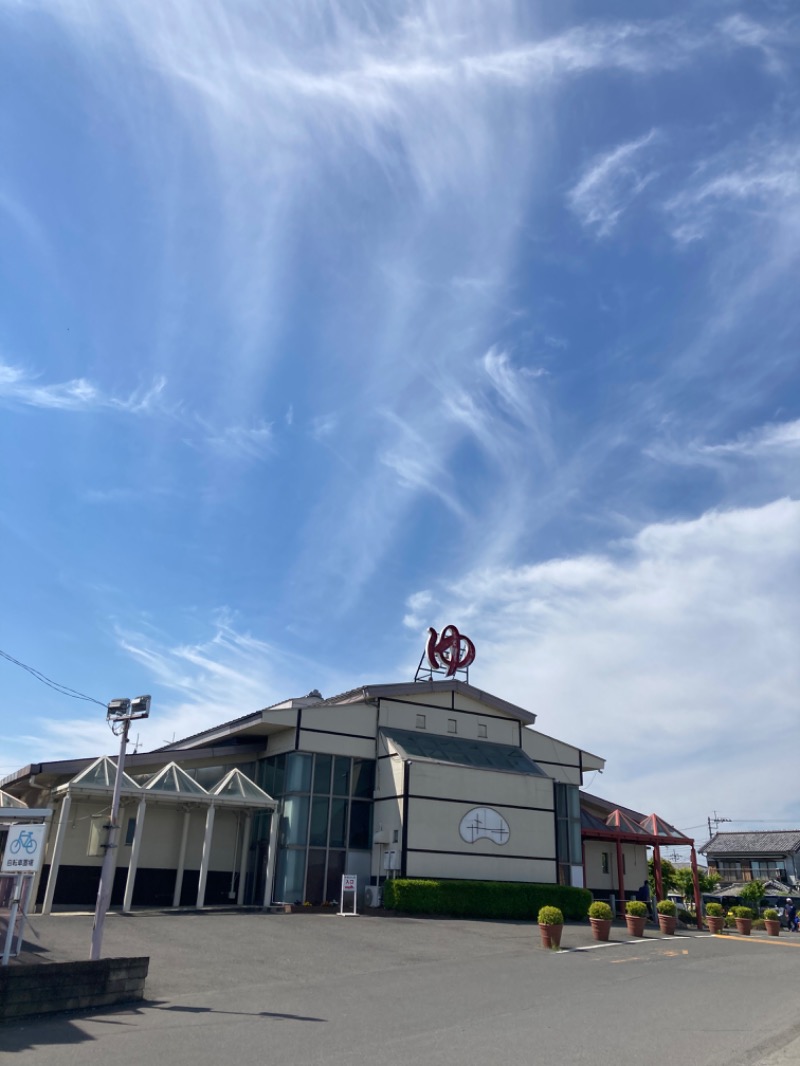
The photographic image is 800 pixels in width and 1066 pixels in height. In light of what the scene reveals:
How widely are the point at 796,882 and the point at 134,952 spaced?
5528 centimetres

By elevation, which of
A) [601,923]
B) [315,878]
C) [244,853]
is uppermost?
[244,853]

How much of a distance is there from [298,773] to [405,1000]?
16.3 m

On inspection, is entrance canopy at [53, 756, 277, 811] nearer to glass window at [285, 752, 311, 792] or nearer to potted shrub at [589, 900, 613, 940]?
glass window at [285, 752, 311, 792]

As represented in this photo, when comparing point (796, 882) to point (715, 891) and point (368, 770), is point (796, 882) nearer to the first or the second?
point (715, 891)

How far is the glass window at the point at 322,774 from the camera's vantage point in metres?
28.3

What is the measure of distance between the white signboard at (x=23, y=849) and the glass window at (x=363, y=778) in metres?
18.2

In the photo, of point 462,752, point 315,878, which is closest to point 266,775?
point 315,878

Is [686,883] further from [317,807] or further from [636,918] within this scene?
[317,807]

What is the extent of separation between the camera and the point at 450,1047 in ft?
30.1

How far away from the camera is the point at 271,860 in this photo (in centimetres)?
2664

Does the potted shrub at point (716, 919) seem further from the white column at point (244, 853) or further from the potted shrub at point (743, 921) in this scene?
the white column at point (244, 853)

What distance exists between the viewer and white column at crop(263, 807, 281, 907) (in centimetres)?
2617

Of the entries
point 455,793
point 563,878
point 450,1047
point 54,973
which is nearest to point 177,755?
point 455,793

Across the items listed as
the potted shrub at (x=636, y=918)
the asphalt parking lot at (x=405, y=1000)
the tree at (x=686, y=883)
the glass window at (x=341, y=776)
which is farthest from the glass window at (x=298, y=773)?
the tree at (x=686, y=883)
